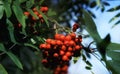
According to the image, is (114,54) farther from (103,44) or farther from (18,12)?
(18,12)

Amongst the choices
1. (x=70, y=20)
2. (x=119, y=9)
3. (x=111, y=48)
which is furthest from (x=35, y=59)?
(x=111, y=48)

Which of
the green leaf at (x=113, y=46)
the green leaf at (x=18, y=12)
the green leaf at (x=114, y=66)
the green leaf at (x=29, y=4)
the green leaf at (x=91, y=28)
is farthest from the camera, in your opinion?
the green leaf at (x=29, y=4)

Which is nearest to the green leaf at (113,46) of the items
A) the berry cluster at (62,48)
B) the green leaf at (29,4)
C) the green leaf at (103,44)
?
the green leaf at (103,44)

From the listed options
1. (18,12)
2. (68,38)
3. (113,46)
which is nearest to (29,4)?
(18,12)

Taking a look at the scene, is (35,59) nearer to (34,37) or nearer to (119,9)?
(119,9)

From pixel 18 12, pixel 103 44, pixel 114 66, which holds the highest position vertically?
pixel 18 12

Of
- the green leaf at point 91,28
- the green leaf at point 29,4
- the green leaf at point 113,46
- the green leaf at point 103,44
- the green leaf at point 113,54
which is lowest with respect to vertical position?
the green leaf at point 113,54

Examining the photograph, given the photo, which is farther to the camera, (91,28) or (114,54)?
(114,54)

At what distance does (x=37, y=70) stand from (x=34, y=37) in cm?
350

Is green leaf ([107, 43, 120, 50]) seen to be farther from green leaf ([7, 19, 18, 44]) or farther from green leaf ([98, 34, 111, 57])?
green leaf ([7, 19, 18, 44])

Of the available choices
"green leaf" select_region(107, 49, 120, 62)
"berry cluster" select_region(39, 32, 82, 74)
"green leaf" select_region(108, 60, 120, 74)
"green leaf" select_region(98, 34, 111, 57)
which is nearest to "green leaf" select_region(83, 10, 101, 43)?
"green leaf" select_region(98, 34, 111, 57)

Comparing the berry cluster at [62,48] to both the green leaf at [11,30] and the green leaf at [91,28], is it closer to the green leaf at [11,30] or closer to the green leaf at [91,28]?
the green leaf at [11,30]

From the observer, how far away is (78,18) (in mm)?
5059

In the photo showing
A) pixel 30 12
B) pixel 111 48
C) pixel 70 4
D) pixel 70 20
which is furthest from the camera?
pixel 70 20
